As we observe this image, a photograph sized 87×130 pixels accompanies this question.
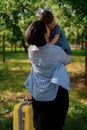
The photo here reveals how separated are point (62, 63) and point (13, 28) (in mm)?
9716

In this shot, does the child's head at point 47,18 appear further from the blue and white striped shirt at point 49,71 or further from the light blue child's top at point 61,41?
the blue and white striped shirt at point 49,71

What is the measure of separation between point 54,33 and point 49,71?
1.51 ft

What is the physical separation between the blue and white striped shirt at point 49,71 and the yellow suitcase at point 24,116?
0.30 m

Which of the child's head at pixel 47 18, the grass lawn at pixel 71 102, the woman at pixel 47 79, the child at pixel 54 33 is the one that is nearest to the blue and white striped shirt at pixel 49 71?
the woman at pixel 47 79

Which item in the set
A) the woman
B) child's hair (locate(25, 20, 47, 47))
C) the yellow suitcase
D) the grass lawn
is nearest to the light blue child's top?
the woman

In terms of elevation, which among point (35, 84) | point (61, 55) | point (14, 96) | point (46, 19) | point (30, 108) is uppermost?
point (46, 19)

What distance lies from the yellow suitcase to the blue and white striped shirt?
296 millimetres

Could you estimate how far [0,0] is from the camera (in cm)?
1166

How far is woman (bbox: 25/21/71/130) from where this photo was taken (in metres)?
4.18

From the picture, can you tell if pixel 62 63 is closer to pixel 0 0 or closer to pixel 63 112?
pixel 63 112

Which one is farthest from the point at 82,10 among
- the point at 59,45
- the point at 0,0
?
the point at 59,45

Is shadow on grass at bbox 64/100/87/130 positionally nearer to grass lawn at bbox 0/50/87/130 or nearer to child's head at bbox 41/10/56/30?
grass lawn at bbox 0/50/87/130

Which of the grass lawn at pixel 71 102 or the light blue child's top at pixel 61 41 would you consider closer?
the light blue child's top at pixel 61 41

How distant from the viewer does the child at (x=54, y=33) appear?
13.9 ft
